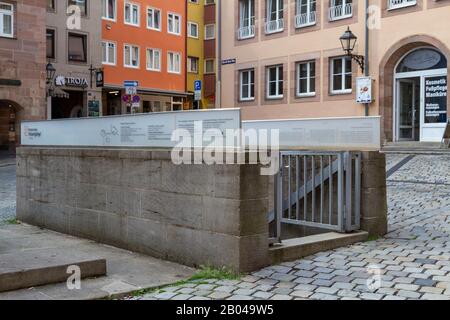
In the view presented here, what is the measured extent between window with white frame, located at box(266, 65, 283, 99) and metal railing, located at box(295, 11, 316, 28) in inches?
101

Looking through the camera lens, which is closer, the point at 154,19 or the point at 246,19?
the point at 246,19

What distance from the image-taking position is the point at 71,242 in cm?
781

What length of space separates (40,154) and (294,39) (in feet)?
75.4

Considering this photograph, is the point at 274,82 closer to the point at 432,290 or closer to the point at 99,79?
the point at 99,79

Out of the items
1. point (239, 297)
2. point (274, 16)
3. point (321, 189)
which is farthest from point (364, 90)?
point (239, 297)

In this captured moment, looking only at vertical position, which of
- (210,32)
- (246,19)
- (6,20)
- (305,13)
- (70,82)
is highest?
(210,32)

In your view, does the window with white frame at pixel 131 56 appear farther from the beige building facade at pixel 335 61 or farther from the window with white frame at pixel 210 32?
the beige building facade at pixel 335 61

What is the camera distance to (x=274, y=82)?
32.0 meters

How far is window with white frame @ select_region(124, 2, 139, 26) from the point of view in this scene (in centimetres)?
3981

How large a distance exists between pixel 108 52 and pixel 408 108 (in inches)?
829

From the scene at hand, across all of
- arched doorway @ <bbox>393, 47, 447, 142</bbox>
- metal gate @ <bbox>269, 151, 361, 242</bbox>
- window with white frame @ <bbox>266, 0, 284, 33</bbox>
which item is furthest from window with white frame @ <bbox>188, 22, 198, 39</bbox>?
metal gate @ <bbox>269, 151, 361, 242</bbox>

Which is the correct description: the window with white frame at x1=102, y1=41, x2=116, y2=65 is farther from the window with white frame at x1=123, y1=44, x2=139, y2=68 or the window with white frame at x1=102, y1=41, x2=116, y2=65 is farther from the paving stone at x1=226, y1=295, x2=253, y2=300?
the paving stone at x1=226, y1=295, x2=253, y2=300

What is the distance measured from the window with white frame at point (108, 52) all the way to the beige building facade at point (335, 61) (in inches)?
332
